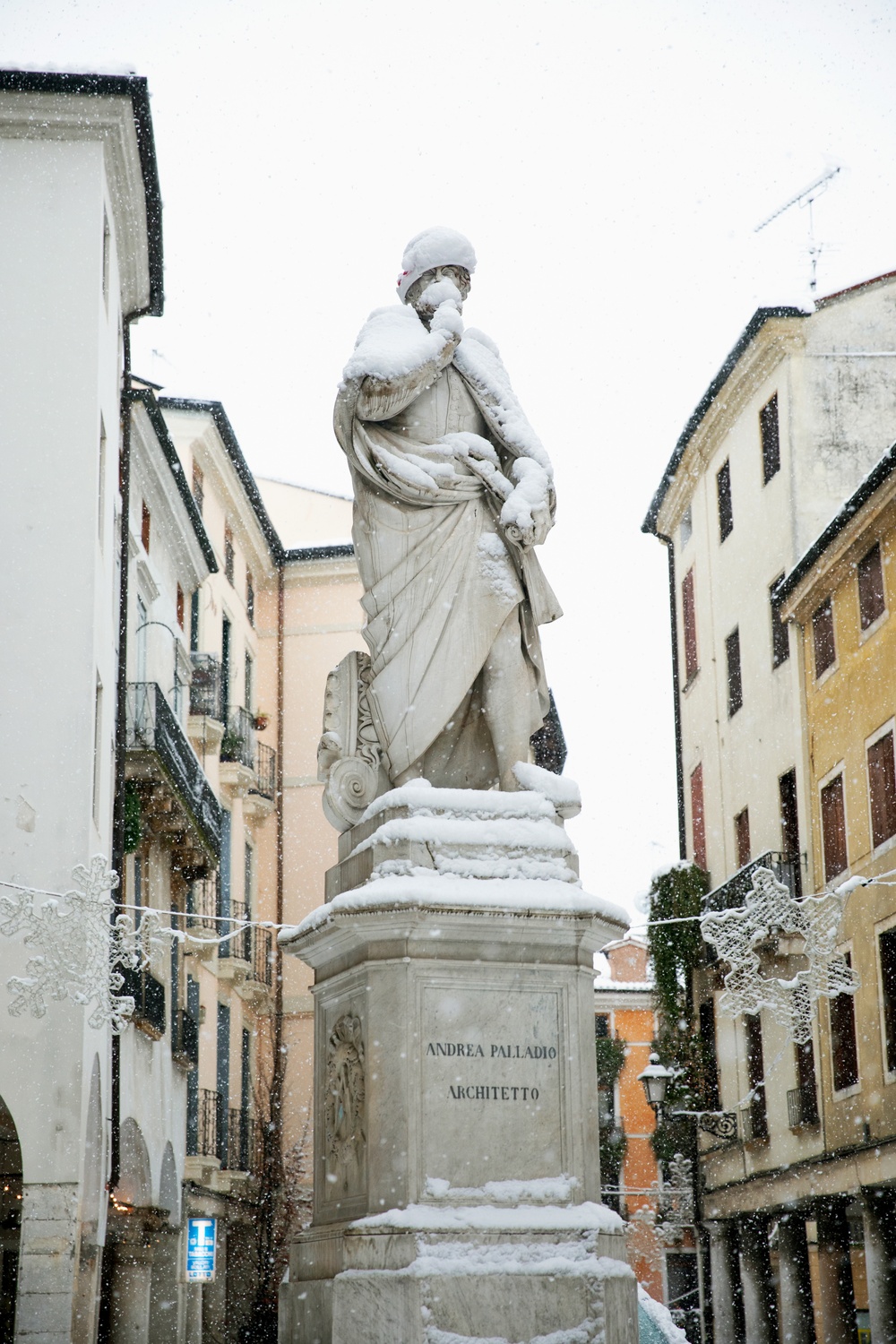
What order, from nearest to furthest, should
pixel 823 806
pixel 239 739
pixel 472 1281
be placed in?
pixel 472 1281 < pixel 823 806 < pixel 239 739

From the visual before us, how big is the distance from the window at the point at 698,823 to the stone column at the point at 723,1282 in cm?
660

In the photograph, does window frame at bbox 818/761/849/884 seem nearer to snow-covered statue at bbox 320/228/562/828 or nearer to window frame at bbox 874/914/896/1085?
window frame at bbox 874/914/896/1085

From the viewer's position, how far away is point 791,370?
3022 cm

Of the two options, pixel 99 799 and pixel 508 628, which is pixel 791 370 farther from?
pixel 508 628

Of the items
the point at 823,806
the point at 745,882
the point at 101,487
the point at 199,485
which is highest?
the point at 199,485

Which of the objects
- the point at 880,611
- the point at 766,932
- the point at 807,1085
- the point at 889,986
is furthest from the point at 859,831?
the point at 766,932

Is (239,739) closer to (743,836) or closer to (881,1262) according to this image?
(743,836)

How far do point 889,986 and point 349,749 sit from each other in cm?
1712

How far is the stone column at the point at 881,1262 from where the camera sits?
22.5 m

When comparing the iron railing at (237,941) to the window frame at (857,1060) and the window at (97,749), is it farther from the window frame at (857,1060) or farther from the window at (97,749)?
the window at (97,749)

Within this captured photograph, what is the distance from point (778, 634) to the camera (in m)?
30.5

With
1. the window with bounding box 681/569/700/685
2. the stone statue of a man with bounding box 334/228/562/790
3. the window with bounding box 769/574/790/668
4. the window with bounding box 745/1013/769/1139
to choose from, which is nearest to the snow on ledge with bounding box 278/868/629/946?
the stone statue of a man with bounding box 334/228/562/790

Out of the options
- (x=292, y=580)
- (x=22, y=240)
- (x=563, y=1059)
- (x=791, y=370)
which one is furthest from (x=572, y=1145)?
(x=292, y=580)

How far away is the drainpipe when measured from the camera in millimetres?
37375
